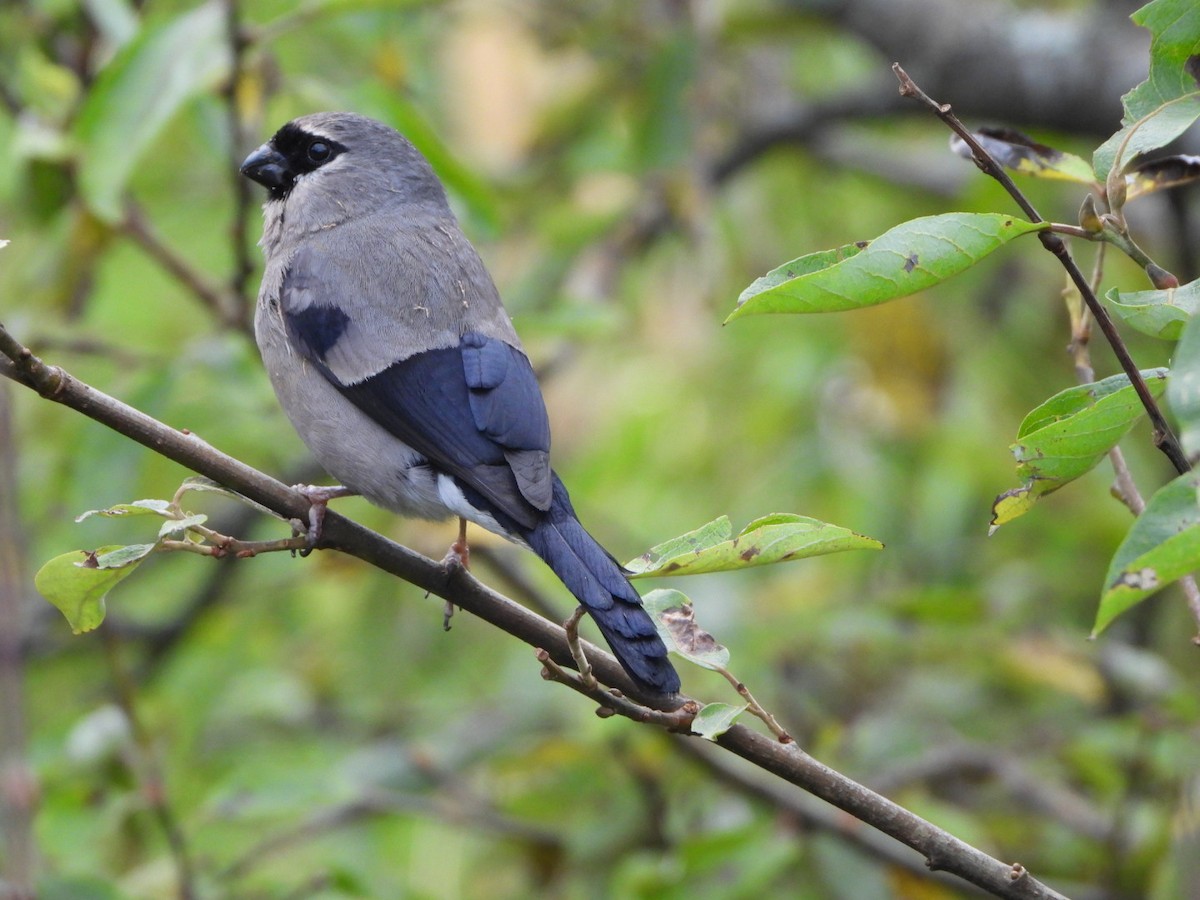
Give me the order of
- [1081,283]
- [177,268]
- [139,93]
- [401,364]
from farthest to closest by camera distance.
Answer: [177,268] < [139,93] < [401,364] < [1081,283]

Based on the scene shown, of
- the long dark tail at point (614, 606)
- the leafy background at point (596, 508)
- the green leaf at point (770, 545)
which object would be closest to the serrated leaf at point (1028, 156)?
the green leaf at point (770, 545)

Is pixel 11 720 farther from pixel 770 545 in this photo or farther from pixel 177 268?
pixel 177 268

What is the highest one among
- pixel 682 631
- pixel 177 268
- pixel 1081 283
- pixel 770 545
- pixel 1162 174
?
pixel 177 268

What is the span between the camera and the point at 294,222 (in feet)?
12.7

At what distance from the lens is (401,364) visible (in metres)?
3.16

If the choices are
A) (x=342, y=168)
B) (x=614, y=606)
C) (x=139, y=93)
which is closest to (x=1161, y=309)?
(x=614, y=606)

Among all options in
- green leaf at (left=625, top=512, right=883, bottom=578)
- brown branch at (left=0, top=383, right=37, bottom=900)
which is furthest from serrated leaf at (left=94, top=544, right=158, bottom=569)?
green leaf at (left=625, top=512, right=883, bottom=578)

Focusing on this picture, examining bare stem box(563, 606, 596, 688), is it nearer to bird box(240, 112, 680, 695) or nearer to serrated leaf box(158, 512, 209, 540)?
bird box(240, 112, 680, 695)

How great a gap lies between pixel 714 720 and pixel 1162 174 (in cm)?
117

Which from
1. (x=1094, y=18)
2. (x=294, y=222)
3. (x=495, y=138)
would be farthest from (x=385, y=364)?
(x=495, y=138)

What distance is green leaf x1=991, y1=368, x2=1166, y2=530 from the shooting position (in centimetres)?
186

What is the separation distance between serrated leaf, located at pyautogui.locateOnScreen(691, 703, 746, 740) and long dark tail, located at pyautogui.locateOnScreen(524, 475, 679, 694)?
5.7 inches

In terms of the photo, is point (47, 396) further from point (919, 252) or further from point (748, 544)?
point (919, 252)

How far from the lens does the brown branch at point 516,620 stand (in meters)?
1.93
